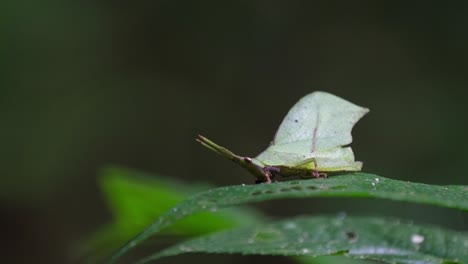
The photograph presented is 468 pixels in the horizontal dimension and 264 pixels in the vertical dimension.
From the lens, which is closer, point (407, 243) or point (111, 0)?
point (407, 243)

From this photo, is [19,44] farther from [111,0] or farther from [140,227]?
[140,227]

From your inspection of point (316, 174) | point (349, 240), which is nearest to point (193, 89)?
point (316, 174)

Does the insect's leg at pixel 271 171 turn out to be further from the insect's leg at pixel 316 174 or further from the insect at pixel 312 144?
the insect's leg at pixel 316 174

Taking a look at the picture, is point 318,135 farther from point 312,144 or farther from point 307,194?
point 307,194

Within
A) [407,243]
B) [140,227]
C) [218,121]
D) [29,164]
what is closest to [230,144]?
[218,121]

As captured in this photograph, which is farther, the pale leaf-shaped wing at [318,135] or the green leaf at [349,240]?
the pale leaf-shaped wing at [318,135]

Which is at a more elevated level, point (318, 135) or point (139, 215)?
point (318, 135)

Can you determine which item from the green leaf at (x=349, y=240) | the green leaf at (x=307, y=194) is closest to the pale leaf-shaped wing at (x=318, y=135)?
the green leaf at (x=307, y=194)
